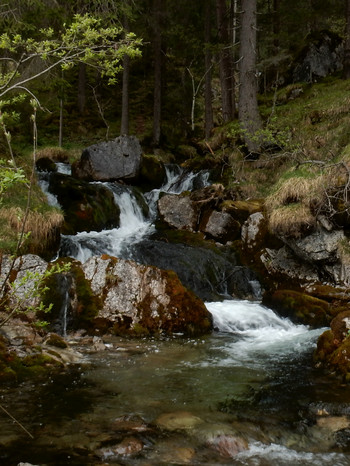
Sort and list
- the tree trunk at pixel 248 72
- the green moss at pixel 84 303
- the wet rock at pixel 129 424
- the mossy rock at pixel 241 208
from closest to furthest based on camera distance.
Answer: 1. the wet rock at pixel 129 424
2. the green moss at pixel 84 303
3. the mossy rock at pixel 241 208
4. the tree trunk at pixel 248 72

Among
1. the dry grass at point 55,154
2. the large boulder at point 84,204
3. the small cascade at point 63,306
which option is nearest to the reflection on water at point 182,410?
the small cascade at point 63,306

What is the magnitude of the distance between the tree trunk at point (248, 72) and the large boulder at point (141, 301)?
790cm

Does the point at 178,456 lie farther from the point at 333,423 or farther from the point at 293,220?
the point at 293,220

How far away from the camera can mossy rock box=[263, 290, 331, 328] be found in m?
8.27

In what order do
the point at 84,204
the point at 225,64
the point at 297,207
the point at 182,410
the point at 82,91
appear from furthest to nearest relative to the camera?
the point at 82,91 < the point at 225,64 < the point at 84,204 < the point at 297,207 < the point at 182,410

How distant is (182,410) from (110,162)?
40.6 ft

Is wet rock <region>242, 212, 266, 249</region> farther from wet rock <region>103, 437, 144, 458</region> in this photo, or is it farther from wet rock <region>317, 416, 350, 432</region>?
wet rock <region>103, 437, 144, 458</region>

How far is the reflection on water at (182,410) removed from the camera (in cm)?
376

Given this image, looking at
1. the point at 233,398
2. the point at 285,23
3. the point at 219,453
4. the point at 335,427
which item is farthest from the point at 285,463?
the point at 285,23

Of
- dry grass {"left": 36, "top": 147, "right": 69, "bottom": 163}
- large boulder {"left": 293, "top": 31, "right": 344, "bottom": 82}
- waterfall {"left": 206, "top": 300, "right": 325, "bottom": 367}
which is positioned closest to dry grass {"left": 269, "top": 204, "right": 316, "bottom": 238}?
waterfall {"left": 206, "top": 300, "right": 325, "bottom": 367}

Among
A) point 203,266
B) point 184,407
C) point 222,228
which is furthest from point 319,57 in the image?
point 184,407

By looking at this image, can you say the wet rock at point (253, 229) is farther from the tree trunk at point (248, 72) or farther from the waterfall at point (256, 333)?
the tree trunk at point (248, 72)

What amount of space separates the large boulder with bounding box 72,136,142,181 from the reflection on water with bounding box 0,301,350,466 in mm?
9509

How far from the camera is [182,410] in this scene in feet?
15.3
